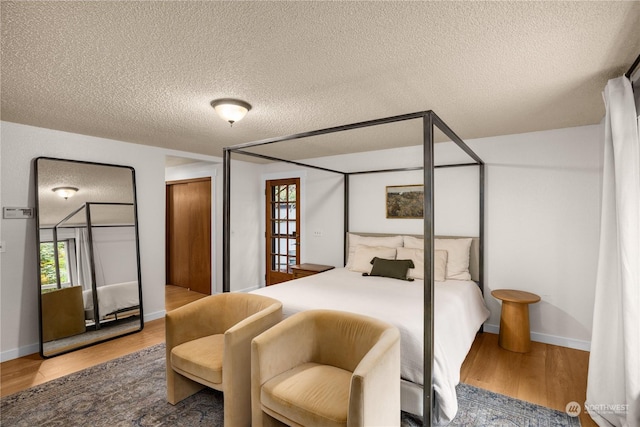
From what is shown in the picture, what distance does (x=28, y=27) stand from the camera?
1.52 m

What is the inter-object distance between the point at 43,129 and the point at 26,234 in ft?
3.56

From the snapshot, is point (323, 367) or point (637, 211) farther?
point (323, 367)

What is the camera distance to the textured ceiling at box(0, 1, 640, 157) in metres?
1.43

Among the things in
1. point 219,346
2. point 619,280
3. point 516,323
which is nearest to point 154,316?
point 219,346

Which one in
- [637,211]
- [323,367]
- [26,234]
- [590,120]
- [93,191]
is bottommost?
[323,367]

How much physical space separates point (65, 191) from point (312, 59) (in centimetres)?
315

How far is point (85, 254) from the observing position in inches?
137

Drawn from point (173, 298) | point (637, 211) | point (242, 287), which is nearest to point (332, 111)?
point (637, 211)

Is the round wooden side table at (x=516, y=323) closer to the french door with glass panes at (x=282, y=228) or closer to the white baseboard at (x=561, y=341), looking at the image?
the white baseboard at (x=561, y=341)

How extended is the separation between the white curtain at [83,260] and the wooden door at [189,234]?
2012 mm

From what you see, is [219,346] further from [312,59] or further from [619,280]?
[619,280]

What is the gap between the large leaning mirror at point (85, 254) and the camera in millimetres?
3219

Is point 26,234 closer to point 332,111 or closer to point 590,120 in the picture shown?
point 332,111

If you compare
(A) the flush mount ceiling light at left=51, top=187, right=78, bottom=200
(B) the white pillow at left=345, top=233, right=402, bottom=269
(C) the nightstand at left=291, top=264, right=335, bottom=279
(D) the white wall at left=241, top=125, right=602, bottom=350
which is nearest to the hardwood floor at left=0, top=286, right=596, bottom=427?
(D) the white wall at left=241, top=125, right=602, bottom=350
